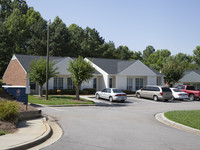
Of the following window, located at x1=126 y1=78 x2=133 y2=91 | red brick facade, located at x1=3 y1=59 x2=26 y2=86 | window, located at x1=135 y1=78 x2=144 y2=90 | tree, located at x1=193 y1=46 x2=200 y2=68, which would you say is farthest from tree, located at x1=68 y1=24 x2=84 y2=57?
tree, located at x1=193 y1=46 x2=200 y2=68

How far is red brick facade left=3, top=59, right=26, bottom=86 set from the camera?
30.3m

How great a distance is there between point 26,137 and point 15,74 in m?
26.4

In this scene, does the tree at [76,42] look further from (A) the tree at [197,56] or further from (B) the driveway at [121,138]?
(B) the driveway at [121,138]

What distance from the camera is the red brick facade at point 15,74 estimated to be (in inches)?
1192

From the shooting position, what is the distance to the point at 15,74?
3281cm

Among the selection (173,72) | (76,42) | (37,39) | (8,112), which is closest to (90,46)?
(76,42)

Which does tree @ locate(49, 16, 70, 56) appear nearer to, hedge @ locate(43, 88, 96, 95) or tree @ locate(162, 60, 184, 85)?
hedge @ locate(43, 88, 96, 95)

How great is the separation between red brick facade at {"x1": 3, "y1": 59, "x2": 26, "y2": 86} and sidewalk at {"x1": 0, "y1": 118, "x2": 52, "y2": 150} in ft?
67.8

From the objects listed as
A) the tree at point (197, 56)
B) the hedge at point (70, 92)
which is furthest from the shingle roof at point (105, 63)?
the tree at point (197, 56)

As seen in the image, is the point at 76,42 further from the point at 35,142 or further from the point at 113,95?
the point at 35,142

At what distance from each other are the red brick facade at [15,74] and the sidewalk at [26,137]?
20.7m

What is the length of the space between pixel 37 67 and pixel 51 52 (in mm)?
29831

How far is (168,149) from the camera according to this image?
24.3 feet

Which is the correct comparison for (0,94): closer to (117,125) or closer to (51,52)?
(117,125)
